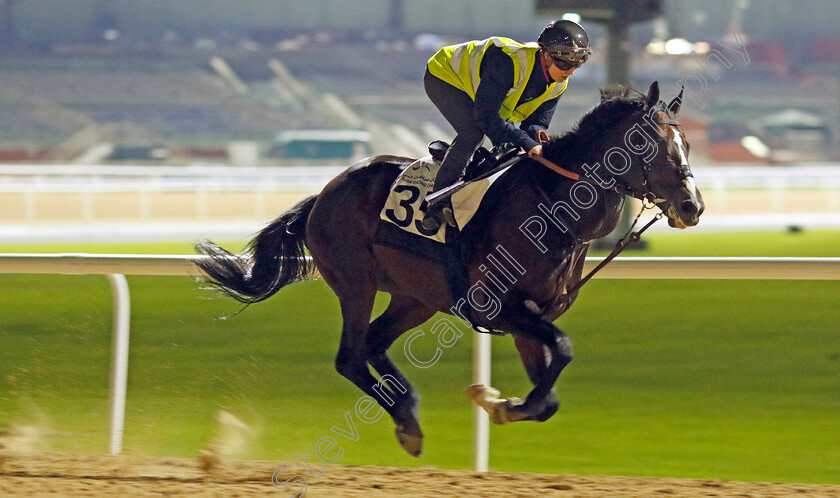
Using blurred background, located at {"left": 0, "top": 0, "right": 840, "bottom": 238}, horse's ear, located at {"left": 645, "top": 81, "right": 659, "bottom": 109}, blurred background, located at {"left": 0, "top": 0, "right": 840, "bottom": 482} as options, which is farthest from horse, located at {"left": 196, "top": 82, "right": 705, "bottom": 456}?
blurred background, located at {"left": 0, "top": 0, "right": 840, "bottom": 238}

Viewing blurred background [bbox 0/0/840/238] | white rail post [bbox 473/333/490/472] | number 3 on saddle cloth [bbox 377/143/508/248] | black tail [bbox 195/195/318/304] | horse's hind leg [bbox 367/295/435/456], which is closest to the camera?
number 3 on saddle cloth [bbox 377/143/508/248]

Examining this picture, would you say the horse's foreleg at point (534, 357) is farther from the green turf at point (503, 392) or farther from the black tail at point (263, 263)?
the black tail at point (263, 263)

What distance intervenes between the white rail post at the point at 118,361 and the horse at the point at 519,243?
37cm

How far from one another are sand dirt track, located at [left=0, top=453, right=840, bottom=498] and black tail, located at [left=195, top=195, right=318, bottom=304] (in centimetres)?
61

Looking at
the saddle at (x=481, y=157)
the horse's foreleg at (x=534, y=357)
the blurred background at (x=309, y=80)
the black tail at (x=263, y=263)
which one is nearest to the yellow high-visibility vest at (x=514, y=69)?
the saddle at (x=481, y=157)

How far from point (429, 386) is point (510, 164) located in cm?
100

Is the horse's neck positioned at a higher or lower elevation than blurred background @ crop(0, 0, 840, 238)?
lower

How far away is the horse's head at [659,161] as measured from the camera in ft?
9.72

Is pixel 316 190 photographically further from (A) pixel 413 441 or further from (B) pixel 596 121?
(B) pixel 596 121

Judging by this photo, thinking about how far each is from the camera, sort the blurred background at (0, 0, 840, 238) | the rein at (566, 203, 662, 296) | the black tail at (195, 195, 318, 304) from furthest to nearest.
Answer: the blurred background at (0, 0, 840, 238), the black tail at (195, 195, 318, 304), the rein at (566, 203, 662, 296)

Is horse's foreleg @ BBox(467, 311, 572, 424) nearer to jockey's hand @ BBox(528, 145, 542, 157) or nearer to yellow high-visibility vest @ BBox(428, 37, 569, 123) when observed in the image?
jockey's hand @ BBox(528, 145, 542, 157)

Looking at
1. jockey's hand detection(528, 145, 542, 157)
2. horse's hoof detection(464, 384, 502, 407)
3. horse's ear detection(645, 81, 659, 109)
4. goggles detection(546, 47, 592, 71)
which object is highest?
goggles detection(546, 47, 592, 71)

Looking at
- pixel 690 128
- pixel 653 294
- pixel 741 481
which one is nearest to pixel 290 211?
pixel 741 481

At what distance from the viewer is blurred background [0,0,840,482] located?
381 centimetres
